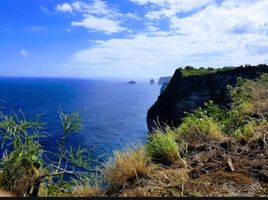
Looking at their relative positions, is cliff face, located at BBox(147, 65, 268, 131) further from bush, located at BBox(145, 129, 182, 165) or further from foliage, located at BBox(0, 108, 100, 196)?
foliage, located at BBox(0, 108, 100, 196)

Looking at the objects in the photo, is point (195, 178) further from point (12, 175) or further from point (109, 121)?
point (109, 121)

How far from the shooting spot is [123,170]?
5164 mm

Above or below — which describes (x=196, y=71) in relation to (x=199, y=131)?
below

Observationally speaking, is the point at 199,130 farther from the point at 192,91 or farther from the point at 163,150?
the point at 192,91

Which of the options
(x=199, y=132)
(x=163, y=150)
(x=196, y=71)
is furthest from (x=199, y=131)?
(x=196, y=71)

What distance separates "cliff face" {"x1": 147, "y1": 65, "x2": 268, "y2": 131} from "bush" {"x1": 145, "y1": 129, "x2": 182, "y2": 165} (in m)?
39.8

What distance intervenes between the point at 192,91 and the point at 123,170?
173 ft

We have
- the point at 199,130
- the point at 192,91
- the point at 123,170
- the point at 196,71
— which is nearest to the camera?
the point at 123,170

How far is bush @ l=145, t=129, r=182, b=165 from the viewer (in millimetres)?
5734

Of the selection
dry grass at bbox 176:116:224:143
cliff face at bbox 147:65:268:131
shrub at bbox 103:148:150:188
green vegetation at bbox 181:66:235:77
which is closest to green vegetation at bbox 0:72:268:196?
shrub at bbox 103:148:150:188

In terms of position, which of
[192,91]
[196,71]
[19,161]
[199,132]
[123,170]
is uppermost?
[19,161]

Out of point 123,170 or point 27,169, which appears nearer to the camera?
point 27,169

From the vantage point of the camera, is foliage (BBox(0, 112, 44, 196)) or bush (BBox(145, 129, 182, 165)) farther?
bush (BBox(145, 129, 182, 165))

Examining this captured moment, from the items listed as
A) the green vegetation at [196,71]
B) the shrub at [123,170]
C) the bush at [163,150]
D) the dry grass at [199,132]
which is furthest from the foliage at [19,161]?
the green vegetation at [196,71]
